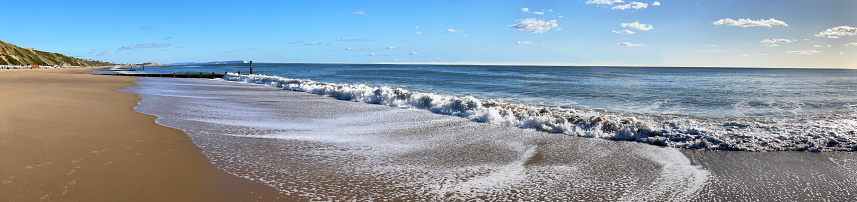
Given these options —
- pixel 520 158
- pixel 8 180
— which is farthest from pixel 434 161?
pixel 8 180

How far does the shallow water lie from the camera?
16.0 ft

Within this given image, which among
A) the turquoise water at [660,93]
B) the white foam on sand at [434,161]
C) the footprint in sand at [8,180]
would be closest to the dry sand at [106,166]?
the footprint in sand at [8,180]

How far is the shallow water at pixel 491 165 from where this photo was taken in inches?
191

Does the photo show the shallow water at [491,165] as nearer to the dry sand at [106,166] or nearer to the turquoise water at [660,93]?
the dry sand at [106,166]

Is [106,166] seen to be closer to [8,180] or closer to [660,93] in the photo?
[8,180]

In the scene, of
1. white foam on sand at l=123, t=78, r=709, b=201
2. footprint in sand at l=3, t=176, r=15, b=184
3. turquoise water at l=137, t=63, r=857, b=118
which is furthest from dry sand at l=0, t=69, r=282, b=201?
turquoise water at l=137, t=63, r=857, b=118

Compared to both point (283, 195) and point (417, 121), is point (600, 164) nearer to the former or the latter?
point (283, 195)

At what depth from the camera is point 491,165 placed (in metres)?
6.10

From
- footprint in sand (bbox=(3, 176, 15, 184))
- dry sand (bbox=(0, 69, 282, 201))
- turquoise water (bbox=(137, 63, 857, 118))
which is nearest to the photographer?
dry sand (bbox=(0, 69, 282, 201))

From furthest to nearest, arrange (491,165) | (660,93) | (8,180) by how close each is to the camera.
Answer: (660,93) → (491,165) → (8,180)

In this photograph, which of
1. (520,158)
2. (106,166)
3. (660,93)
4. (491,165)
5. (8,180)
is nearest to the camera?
(8,180)

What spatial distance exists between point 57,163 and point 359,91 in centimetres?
1365

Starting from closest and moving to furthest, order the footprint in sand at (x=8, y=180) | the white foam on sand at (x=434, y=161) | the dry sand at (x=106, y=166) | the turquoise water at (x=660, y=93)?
the dry sand at (x=106, y=166) → the footprint in sand at (x=8, y=180) → the white foam on sand at (x=434, y=161) → the turquoise water at (x=660, y=93)

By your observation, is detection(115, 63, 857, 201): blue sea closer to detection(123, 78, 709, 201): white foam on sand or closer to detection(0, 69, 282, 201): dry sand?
detection(123, 78, 709, 201): white foam on sand
